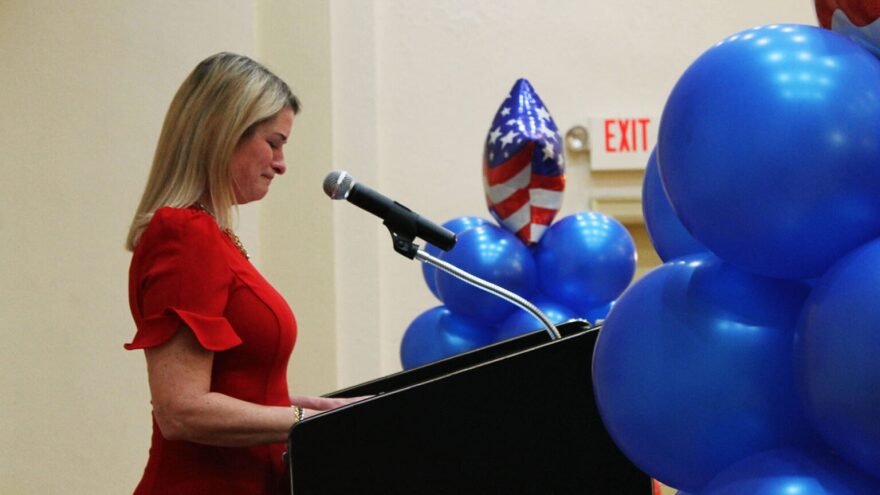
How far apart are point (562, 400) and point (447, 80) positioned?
3967 mm

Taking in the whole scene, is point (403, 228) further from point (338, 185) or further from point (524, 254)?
point (524, 254)

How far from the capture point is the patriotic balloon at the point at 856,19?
968 mm

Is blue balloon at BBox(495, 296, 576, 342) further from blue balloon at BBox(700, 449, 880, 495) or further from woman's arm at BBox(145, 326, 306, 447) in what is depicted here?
blue balloon at BBox(700, 449, 880, 495)

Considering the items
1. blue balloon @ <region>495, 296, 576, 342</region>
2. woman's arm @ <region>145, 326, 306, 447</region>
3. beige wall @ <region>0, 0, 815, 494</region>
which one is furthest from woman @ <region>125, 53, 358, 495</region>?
beige wall @ <region>0, 0, 815, 494</region>

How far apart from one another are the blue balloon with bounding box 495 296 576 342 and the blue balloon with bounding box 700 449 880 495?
201 centimetres

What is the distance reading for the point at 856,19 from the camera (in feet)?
3.25

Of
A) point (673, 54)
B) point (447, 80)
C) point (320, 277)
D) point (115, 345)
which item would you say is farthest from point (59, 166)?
point (673, 54)

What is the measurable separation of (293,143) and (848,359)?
13.2 ft

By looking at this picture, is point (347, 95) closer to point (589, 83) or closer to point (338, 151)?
point (338, 151)

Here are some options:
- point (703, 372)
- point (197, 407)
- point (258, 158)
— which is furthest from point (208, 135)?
point (703, 372)

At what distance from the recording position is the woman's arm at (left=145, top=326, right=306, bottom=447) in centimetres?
162

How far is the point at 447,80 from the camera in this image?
5305 millimetres

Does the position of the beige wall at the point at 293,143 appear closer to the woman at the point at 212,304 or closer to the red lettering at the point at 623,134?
the red lettering at the point at 623,134

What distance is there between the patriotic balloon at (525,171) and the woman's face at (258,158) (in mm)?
1354
